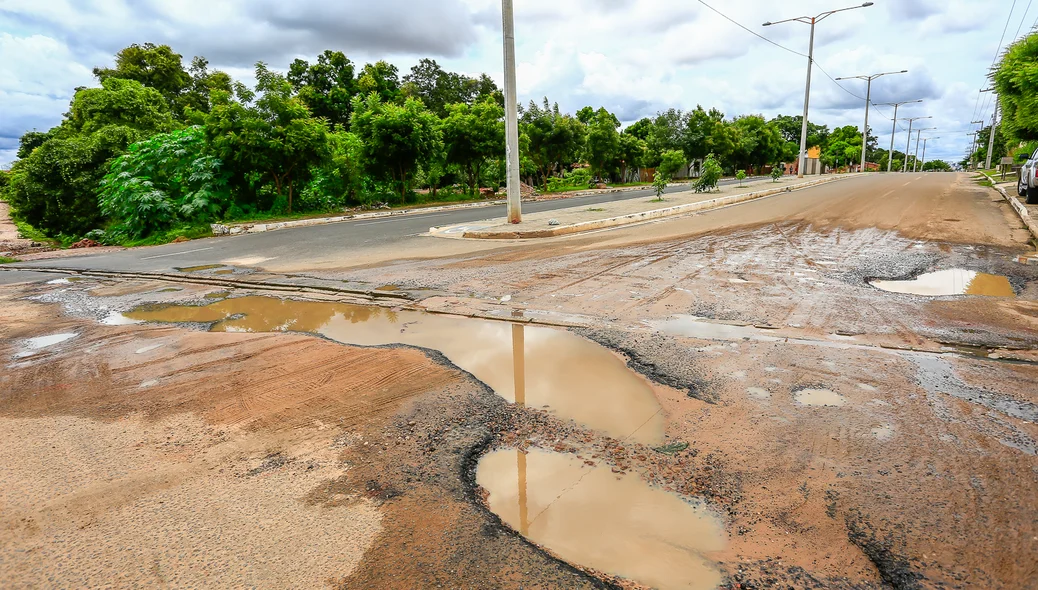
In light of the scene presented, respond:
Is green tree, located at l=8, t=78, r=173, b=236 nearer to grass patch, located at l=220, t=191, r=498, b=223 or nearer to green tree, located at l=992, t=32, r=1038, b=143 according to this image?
grass patch, located at l=220, t=191, r=498, b=223

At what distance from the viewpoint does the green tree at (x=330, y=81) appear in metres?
34.0

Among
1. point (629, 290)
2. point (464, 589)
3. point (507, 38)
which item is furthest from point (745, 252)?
point (464, 589)

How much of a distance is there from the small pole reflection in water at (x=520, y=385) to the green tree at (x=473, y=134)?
64.4 feet

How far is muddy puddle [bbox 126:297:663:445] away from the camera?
3.60m

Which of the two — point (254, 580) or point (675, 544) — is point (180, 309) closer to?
point (254, 580)

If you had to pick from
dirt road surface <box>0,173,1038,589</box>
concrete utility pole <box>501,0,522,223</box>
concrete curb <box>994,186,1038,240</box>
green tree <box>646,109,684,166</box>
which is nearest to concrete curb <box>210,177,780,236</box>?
concrete utility pole <box>501,0,522,223</box>

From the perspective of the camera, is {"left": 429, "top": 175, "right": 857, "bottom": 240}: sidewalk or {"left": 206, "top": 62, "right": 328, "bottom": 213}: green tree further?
{"left": 206, "top": 62, "right": 328, "bottom": 213}: green tree

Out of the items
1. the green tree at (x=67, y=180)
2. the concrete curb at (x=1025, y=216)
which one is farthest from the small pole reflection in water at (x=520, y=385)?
the green tree at (x=67, y=180)

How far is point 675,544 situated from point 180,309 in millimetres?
6879

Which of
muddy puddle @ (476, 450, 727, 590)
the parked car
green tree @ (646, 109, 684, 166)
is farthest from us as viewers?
green tree @ (646, 109, 684, 166)

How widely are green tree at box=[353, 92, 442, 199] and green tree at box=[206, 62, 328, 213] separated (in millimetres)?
2379

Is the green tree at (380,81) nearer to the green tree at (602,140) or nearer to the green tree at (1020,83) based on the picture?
the green tree at (602,140)

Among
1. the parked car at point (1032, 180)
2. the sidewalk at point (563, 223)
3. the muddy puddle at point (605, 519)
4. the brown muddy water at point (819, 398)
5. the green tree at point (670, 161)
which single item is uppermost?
the green tree at point (670, 161)

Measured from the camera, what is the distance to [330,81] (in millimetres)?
36250
